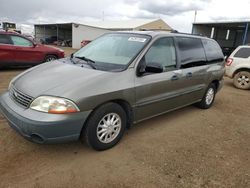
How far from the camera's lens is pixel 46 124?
8.79ft

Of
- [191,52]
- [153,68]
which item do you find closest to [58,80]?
[153,68]

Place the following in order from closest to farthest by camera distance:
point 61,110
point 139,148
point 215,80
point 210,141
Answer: point 61,110
point 139,148
point 210,141
point 215,80

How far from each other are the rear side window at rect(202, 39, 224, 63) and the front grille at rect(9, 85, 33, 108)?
4033 millimetres

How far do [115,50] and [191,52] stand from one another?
68.5 inches

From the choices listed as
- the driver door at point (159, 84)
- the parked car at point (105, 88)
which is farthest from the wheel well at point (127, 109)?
the driver door at point (159, 84)

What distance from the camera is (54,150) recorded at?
10.9 feet

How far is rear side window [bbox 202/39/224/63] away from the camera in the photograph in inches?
209

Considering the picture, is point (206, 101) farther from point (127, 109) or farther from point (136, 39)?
point (127, 109)

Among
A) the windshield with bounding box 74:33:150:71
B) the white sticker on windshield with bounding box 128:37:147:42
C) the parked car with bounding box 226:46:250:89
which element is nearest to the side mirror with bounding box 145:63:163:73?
the windshield with bounding box 74:33:150:71

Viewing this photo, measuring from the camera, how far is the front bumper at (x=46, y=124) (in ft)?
8.84

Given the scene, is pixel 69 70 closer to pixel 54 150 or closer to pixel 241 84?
pixel 54 150

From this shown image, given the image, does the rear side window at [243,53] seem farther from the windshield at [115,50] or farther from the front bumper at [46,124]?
the front bumper at [46,124]

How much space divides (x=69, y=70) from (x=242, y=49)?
7.81m

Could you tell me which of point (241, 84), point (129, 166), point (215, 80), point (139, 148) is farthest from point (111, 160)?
point (241, 84)
